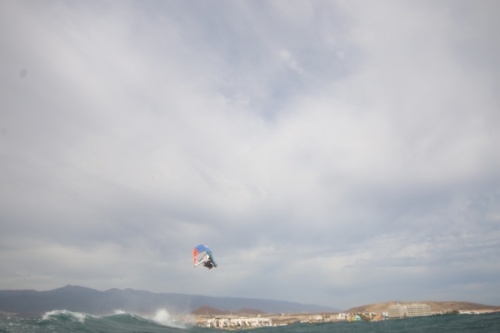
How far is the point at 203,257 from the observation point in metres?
44.3

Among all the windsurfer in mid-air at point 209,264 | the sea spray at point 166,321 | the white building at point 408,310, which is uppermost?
the windsurfer in mid-air at point 209,264

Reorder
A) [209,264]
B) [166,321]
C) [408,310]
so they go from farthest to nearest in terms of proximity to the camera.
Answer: [408,310]
[166,321]
[209,264]

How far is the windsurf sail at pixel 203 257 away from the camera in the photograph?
4159cm

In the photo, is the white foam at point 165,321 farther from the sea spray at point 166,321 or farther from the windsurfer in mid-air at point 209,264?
the windsurfer in mid-air at point 209,264

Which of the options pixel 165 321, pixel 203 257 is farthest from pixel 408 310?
pixel 203 257

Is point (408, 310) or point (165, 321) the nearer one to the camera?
point (165, 321)

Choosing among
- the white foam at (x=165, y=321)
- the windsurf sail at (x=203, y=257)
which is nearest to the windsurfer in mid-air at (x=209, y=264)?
the windsurf sail at (x=203, y=257)

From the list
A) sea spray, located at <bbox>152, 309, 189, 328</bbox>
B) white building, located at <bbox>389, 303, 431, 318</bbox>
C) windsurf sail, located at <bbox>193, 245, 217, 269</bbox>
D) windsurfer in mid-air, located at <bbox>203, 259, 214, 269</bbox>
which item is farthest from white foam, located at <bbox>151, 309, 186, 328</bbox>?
white building, located at <bbox>389, 303, 431, 318</bbox>

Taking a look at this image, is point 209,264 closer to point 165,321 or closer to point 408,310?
point 165,321

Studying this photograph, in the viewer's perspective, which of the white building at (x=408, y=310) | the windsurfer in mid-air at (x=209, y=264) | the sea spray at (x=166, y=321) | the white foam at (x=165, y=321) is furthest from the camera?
the white building at (x=408, y=310)

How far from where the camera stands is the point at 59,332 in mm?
27438

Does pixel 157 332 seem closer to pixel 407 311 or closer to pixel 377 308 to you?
pixel 407 311

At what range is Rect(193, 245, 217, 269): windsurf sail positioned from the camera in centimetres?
4159

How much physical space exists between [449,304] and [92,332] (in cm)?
18620
